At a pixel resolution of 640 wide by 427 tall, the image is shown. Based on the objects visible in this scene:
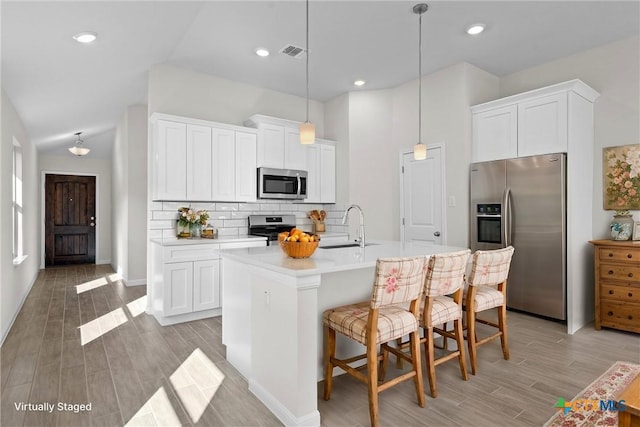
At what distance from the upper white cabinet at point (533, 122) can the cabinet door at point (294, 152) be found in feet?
7.62

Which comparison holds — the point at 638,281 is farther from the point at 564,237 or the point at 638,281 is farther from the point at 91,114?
the point at 91,114

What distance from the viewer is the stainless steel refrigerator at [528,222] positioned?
3.75 metres

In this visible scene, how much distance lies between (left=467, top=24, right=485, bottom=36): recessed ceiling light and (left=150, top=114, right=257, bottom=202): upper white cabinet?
2.78 meters

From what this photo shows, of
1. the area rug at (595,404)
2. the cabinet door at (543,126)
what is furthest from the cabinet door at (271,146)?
the area rug at (595,404)

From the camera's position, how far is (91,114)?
5.70 metres

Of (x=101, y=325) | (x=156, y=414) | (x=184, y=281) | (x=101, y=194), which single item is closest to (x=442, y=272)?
(x=156, y=414)

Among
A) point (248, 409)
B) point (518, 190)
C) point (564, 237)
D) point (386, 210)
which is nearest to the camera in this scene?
point (248, 409)

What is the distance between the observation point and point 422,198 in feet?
16.2

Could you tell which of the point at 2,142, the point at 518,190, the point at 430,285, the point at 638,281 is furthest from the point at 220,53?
the point at 638,281

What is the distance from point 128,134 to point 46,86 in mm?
1689

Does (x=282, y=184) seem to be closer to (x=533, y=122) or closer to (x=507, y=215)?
(x=507, y=215)

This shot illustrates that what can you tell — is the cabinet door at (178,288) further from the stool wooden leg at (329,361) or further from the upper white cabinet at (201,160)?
the stool wooden leg at (329,361)

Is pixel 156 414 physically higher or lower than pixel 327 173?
lower

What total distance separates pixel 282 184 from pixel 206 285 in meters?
1.71
